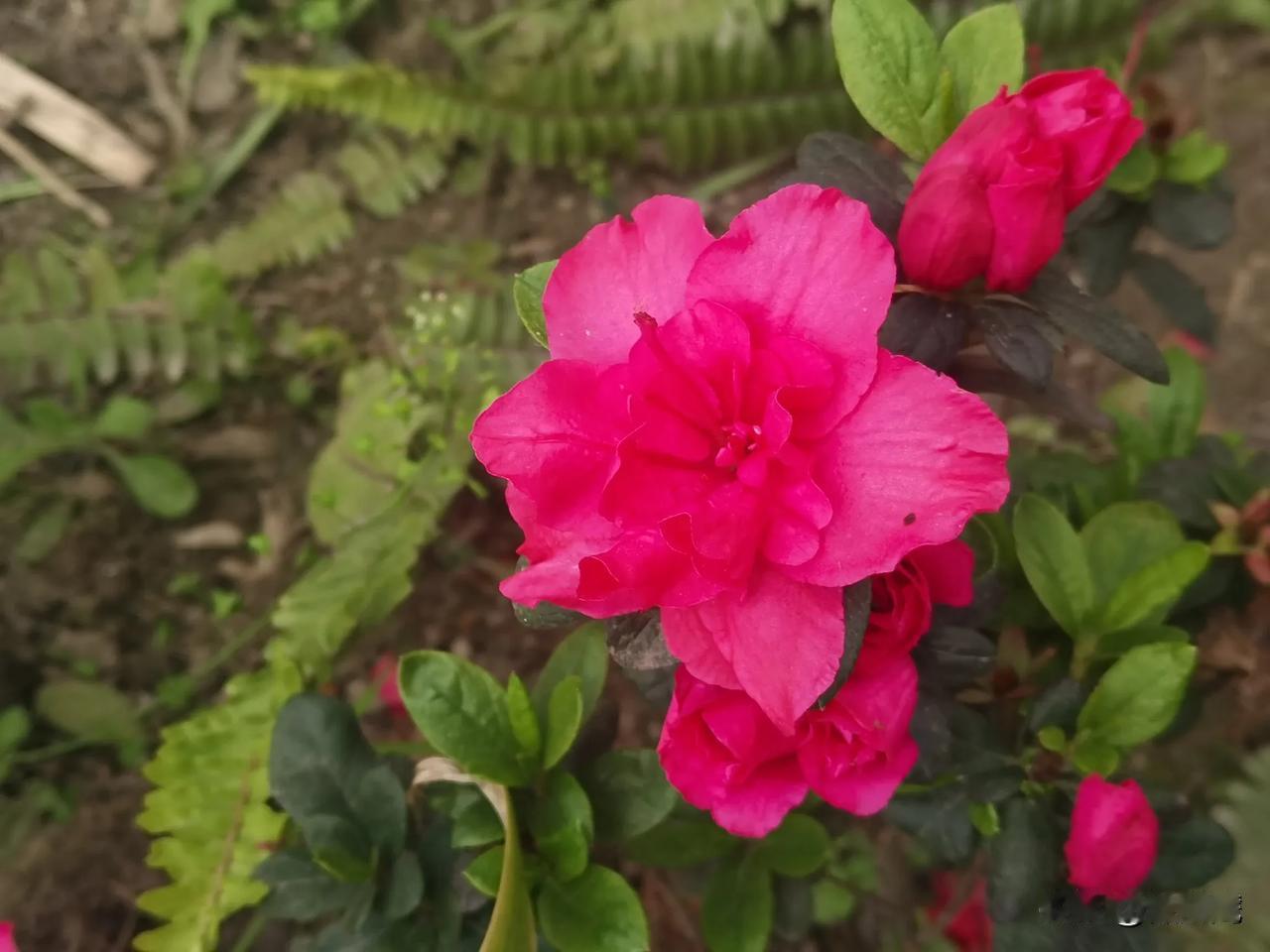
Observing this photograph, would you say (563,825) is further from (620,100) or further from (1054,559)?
(620,100)

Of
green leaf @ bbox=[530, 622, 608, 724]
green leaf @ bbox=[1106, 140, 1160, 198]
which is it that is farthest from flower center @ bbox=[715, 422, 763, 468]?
green leaf @ bbox=[1106, 140, 1160, 198]

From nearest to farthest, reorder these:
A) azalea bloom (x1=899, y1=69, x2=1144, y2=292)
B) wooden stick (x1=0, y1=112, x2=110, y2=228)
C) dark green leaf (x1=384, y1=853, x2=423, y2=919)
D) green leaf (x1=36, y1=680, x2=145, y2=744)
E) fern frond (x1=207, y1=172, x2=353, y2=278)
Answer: azalea bloom (x1=899, y1=69, x2=1144, y2=292)
dark green leaf (x1=384, y1=853, x2=423, y2=919)
green leaf (x1=36, y1=680, x2=145, y2=744)
fern frond (x1=207, y1=172, x2=353, y2=278)
wooden stick (x1=0, y1=112, x2=110, y2=228)

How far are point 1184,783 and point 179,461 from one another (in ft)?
5.75

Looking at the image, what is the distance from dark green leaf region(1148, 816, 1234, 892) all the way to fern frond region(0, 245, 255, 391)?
A: 61.7 inches

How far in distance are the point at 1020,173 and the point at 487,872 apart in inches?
26.4

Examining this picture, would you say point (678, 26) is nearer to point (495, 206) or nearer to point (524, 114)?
point (524, 114)

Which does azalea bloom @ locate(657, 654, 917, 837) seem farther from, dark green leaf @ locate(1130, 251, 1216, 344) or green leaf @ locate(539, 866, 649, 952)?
dark green leaf @ locate(1130, 251, 1216, 344)

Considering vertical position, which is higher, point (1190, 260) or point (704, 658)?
point (704, 658)

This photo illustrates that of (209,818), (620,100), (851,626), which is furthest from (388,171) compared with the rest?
(851,626)

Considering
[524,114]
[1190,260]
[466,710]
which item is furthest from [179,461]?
[1190,260]

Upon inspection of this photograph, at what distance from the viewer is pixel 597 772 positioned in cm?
89

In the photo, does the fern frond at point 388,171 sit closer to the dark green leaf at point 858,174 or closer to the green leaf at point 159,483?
the green leaf at point 159,483

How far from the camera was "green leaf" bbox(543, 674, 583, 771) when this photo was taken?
2.67 ft

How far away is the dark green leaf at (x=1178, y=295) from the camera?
52.0 inches
